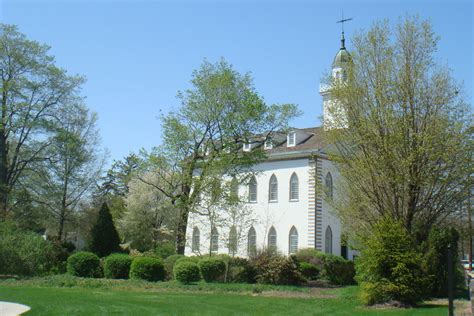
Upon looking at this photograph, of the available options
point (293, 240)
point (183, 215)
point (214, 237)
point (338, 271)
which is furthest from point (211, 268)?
point (293, 240)

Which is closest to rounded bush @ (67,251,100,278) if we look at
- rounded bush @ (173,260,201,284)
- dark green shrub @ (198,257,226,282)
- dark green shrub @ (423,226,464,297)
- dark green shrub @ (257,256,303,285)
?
rounded bush @ (173,260,201,284)

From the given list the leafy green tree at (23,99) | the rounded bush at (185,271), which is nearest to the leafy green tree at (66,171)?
the leafy green tree at (23,99)

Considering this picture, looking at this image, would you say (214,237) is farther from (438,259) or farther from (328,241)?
(438,259)

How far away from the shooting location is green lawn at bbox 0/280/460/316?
15195 mm

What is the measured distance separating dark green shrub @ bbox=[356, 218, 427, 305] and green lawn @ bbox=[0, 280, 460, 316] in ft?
1.95

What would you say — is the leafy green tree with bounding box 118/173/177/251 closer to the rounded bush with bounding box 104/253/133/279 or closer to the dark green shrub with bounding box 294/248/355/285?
the dark green shrub with bounding box 294/248/355/285

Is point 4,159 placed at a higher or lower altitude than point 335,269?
higher

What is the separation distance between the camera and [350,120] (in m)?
20.4

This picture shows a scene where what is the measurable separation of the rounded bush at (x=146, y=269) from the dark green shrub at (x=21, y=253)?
521 cm

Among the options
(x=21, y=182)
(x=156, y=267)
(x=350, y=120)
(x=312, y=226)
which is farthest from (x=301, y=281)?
(x=21, y=182)

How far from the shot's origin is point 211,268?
25.2m

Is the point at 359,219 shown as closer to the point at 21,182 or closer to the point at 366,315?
the point at 366,315

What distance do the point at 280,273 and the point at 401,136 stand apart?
8898mm

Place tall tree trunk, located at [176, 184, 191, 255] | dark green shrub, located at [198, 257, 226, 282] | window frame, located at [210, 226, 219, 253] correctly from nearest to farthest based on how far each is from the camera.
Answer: dark green shrub, located at [198, 257, 226, 282] → window frame, located at [210, 226, 219, 253] → tall tree trunk, located at [176, 184, 191, 255]
